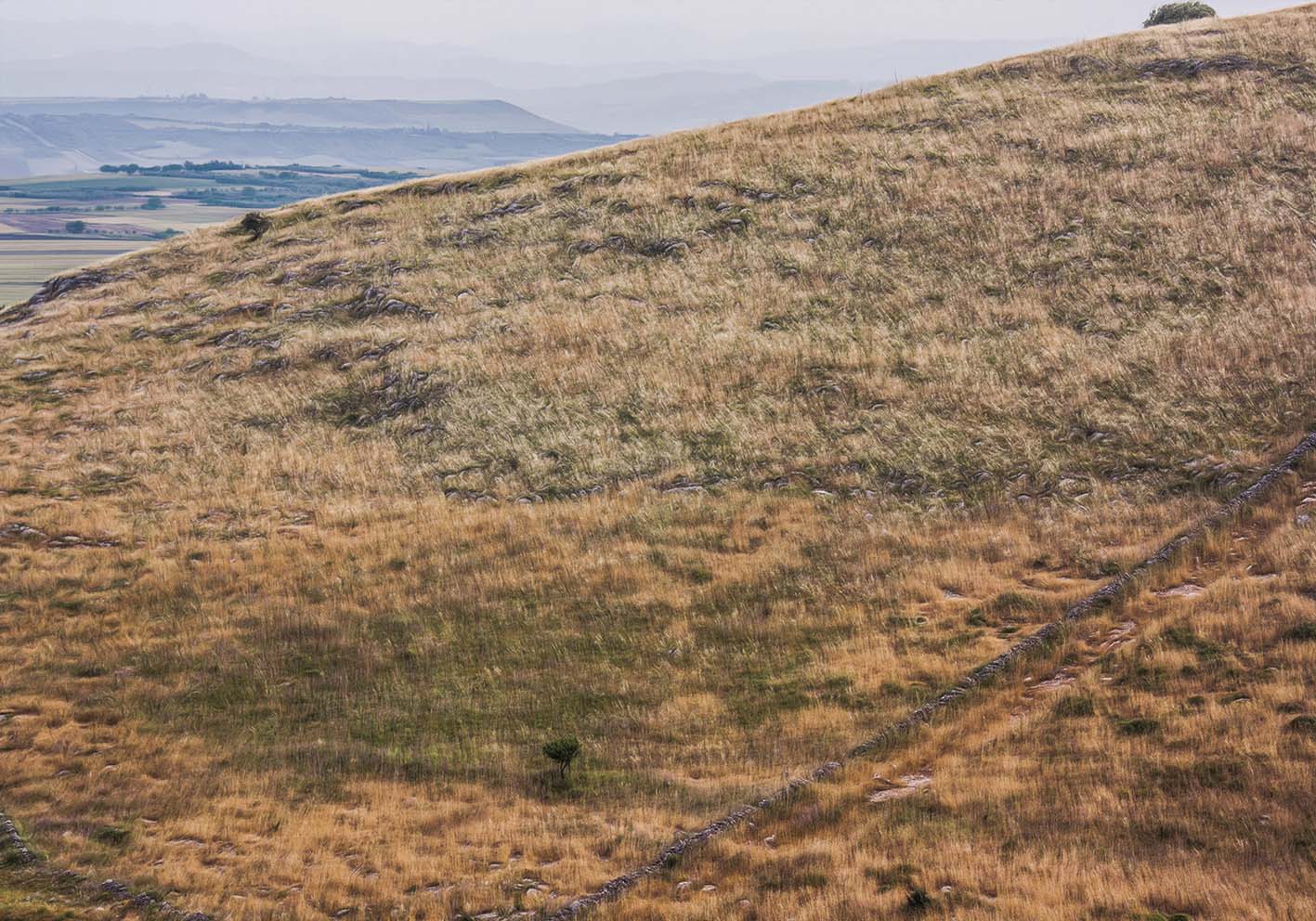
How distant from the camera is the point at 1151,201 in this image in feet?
121

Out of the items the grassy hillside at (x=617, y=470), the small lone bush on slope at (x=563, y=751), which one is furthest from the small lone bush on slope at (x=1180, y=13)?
the small lone bush on slope at (x=563, y=751)

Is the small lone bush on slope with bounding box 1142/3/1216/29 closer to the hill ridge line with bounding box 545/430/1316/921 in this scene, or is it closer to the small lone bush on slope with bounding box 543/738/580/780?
the hill ridge line with bounding box 545/430/1316/921

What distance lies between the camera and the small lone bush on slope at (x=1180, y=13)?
70812mm

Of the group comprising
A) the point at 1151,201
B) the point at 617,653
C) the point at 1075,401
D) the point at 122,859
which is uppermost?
the point at 1151,201

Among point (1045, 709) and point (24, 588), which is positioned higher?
point (1045, 709)

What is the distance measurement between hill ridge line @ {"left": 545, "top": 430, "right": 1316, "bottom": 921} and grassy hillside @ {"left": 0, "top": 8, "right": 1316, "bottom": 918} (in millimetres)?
392

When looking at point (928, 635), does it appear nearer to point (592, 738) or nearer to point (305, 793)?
point (592, 738)

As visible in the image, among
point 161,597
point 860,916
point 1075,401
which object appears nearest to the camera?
point 860,916

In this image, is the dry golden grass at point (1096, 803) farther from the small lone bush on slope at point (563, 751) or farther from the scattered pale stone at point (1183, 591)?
the small lone bush on slope at point (563, 751)

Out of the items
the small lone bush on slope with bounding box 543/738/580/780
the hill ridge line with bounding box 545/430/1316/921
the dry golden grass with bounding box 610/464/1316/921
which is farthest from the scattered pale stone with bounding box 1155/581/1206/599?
the small lone bush on slope with bounding box 543/738/580/780

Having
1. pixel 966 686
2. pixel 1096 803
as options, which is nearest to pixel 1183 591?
pixel 966 686

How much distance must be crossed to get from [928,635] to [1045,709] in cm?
348

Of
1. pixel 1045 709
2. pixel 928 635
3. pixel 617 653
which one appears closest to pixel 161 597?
pixel 617 653

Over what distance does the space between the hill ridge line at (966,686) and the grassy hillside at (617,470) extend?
0.39 meters
